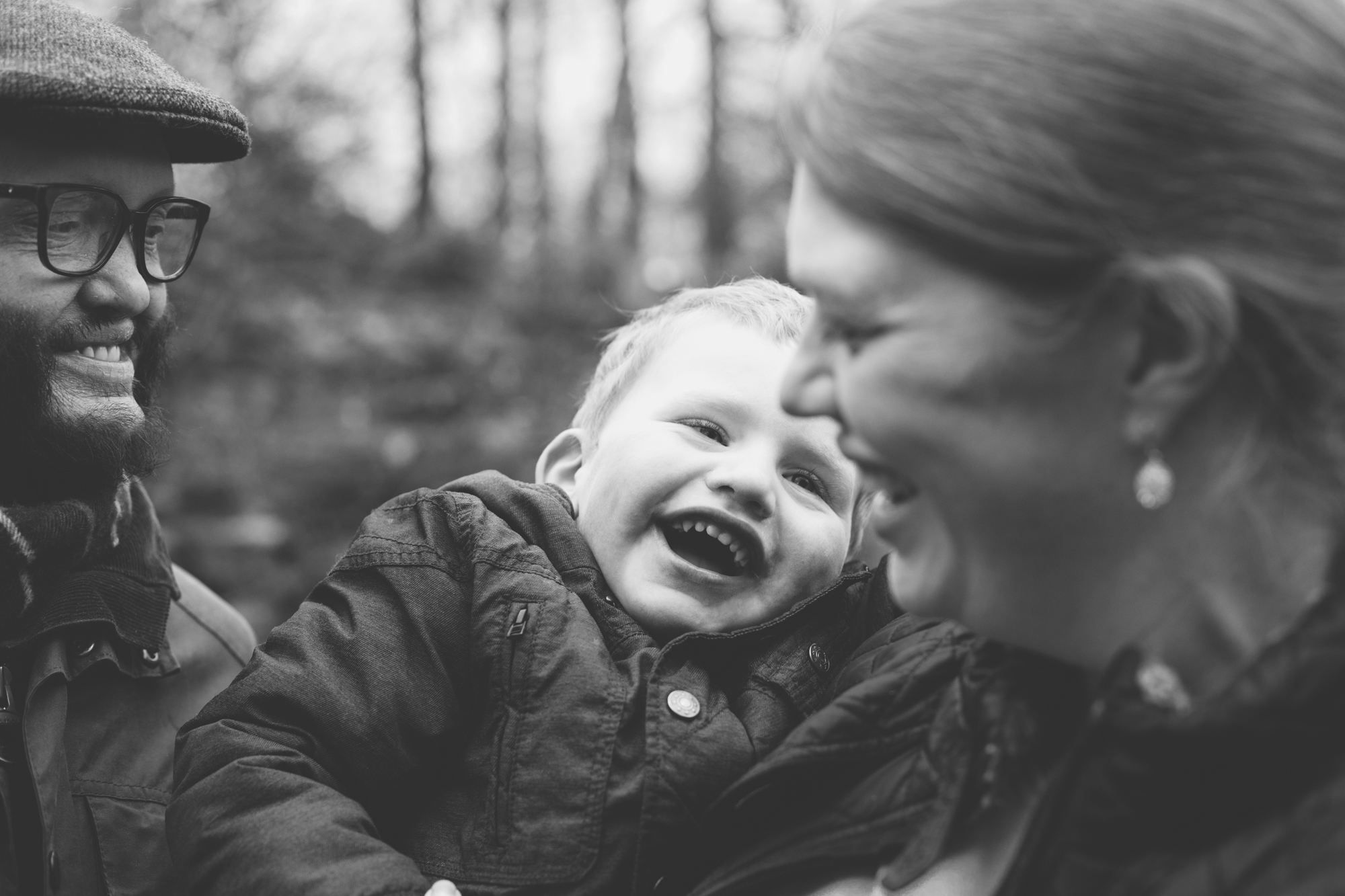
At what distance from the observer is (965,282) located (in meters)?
1.44

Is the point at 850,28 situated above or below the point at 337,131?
above

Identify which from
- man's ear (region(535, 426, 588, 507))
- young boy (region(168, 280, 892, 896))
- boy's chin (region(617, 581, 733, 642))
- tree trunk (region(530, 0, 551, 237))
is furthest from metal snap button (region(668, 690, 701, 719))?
tree trunk (region(530, 0, 551, 237))

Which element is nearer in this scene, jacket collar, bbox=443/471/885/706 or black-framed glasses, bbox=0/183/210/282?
jacket collar, bbox=443/471/885/706

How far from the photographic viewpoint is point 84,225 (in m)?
2.43

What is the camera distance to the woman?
1368 mm

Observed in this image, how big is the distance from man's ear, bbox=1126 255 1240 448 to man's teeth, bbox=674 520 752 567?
0.96 meters

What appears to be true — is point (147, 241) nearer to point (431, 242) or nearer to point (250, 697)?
→ point (250, 697)

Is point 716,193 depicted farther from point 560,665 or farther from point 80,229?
point 560,665

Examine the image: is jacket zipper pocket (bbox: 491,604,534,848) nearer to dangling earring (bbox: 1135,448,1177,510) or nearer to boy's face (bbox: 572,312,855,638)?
boy's face (bbox: 572,312,855,638)

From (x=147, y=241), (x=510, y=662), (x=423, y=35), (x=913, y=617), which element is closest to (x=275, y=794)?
(x=510, y=662)

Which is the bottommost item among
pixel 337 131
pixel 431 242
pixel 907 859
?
pixel 431 242

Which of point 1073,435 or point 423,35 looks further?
point 423,35

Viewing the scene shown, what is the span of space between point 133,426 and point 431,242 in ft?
41.2

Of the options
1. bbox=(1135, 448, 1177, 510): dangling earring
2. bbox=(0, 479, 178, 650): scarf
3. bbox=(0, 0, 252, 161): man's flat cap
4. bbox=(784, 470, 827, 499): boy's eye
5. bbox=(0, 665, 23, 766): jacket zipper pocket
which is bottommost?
bbox=(0, 665, 23, 766): jacket zipper pocket
